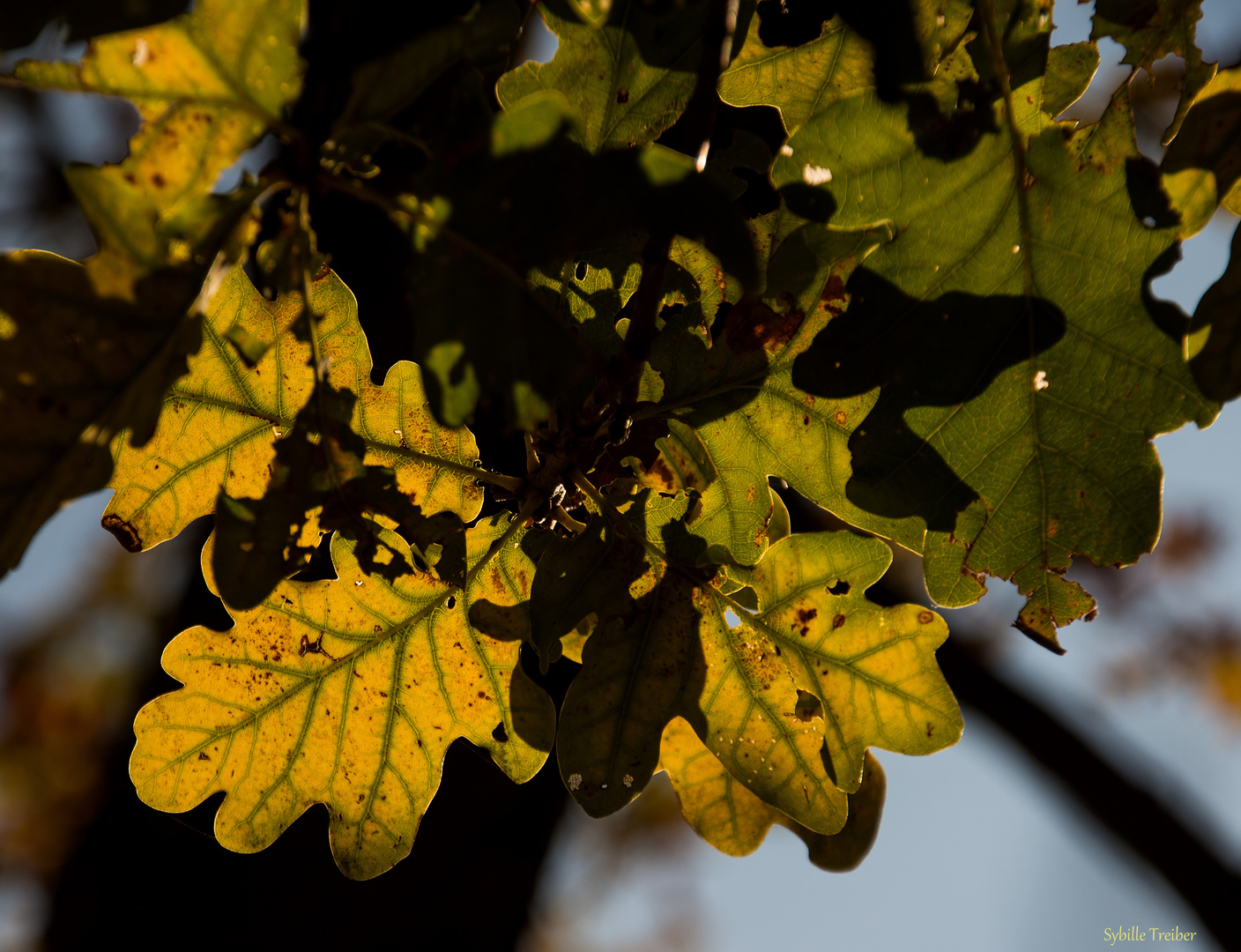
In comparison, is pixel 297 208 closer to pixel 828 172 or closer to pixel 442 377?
pixel 442 377

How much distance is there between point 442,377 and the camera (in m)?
0.74

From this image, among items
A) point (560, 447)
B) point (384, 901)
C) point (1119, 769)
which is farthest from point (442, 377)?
point (1119, 769)

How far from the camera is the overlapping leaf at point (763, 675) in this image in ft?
3.97

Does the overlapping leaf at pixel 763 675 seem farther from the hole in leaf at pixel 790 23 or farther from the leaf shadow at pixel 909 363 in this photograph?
the hole in leaf at pixel 790 23

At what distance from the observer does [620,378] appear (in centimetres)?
99

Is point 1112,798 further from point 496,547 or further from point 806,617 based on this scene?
point 496,547

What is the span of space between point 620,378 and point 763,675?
53 cm

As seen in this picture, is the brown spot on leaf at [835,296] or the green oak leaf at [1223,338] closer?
the green oak leaf at [1223,338]

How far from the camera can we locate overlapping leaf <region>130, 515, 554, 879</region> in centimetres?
120

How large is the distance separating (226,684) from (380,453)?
1.31ft

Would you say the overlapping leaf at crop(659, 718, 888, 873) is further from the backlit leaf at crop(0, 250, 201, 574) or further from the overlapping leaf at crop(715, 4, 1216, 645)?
the backlit leaf at crop(0, 250, 201, 574)

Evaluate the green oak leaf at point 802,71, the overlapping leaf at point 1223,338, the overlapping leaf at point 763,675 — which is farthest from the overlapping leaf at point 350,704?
the overlapping leaf at point 1223,338

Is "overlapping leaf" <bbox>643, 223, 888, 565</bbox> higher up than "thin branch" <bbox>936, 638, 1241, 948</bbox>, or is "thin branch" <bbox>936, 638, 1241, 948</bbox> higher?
"overlapping leaf" <bbox>643, 223, 888, 565</bbox>

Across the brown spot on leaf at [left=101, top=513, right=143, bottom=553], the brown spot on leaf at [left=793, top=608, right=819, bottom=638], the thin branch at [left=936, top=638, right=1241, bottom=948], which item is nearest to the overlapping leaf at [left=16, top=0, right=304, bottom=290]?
the brown spot on leaf at [left=101, top=513, right=143, bottom=553]
